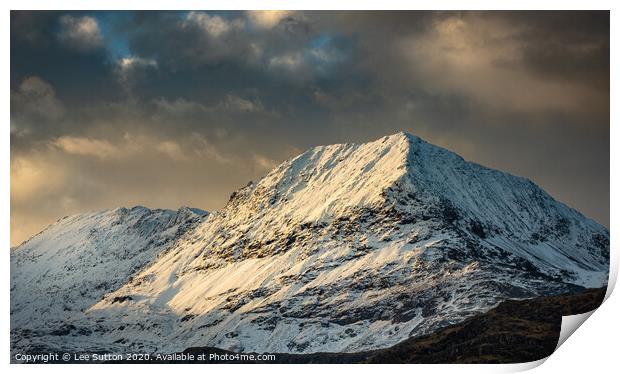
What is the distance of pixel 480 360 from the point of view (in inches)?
7766
